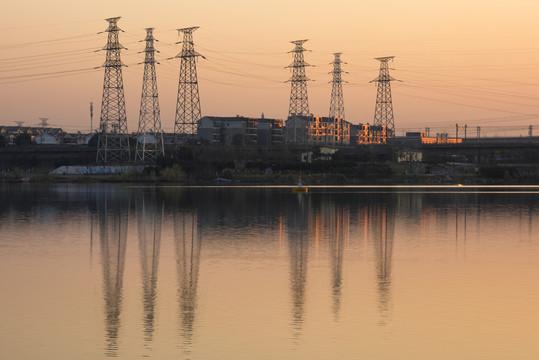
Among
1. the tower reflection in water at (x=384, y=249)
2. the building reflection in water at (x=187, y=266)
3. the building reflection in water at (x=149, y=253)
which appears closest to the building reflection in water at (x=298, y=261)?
the tower reflection in water at (x=384, y=249)

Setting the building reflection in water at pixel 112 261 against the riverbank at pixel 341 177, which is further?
the riverbank at pixel 341 177

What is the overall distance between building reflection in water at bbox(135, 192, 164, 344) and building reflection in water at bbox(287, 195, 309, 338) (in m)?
3.67

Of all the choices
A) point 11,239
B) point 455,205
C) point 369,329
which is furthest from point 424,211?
point 369,329

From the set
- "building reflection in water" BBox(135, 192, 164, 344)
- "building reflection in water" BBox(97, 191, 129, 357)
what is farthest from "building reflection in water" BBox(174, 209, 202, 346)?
"building reflection in water" BBox(97, 191, 129, 357)

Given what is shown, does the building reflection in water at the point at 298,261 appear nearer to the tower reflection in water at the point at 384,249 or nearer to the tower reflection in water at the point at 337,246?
the tower reflection in water at the point at 337,246

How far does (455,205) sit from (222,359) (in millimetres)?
46763

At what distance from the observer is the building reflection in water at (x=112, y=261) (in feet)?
54.4

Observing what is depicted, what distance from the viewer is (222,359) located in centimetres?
1422

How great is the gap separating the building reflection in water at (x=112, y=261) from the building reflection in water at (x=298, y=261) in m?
4.30

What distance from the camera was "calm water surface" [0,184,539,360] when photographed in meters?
15.3

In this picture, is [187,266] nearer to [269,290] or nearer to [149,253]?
→ [149,253]

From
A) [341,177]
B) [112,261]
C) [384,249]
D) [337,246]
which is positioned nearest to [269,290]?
[112,261]

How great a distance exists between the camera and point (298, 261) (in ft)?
88.6

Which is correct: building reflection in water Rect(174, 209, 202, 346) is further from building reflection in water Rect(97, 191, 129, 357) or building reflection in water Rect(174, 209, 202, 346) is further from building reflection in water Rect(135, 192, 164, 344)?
building reflection in water Rect(97, 191, 129, 357)
